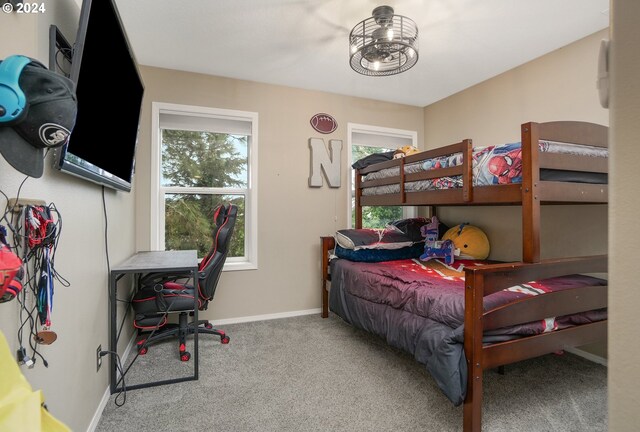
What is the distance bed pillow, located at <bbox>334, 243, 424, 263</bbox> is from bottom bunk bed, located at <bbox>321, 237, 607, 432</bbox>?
684 millimetres

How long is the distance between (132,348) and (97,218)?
134 centimetres

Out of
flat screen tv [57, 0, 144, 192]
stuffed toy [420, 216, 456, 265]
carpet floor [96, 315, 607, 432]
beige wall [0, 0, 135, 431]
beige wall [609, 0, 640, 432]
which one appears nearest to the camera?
beige wall [609, 0, 640, 432]

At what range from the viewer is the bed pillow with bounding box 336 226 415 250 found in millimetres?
2871

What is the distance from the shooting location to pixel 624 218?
1.55 ft

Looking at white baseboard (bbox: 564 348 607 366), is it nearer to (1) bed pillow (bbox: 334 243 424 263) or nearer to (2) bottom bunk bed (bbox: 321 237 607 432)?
(2) bottom bunk bed (bbox: 321 237 607 432)

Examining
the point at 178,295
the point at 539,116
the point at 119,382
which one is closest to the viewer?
the point at 119,382

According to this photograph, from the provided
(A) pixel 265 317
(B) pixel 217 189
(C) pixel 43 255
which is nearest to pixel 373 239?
(A) pixel 265 317

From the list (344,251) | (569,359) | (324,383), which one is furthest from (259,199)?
(569,359)

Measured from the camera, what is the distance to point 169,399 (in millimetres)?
1804

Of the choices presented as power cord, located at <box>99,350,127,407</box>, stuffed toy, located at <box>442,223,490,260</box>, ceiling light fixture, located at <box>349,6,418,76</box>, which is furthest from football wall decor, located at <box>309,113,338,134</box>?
power cord, located at <box>99,350,127,407</box>

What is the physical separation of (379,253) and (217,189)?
1.69m

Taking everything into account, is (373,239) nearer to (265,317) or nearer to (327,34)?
(265,317)

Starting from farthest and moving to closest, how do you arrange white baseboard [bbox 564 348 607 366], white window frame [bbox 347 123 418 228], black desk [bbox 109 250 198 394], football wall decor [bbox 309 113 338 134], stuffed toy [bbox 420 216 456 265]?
white window frame [bbox 347 123 418 228], football wall decor [bbox 309 113 338 134], stuffed toy [bbox 420 216 456 265], white baseboard [bbox 564 348 607 366], black desk [bbox 109 250 198 394]

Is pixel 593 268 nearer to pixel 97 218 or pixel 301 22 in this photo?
pixel 301 22
